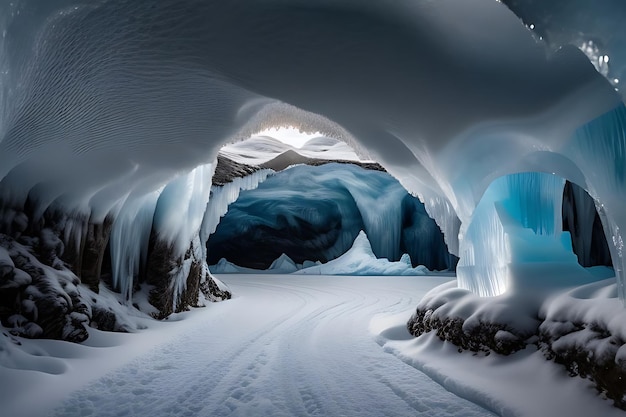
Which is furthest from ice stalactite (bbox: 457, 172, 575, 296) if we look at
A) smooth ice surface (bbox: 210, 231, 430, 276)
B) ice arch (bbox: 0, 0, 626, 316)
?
smooth ice surface (bbox: 210, 231, 430, 276)

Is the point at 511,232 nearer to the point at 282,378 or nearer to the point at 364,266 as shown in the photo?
the point at 282,378

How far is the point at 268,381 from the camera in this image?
259cm

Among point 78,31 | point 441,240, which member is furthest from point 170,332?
point 441,240

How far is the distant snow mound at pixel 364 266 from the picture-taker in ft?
52.5

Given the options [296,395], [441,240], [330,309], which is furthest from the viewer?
[441,240]

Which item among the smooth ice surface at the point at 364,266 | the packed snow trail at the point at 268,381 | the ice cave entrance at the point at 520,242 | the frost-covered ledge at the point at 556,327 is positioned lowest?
the smooth ice surface at the point at 364,266

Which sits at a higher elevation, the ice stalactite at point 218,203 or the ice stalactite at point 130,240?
the ice stalactite at point 218,203

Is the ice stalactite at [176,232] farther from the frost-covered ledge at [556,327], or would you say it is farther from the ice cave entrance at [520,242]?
the ice cave entrance at [520,242]

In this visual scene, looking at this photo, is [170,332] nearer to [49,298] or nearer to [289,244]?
[49,298]

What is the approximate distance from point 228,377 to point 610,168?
262cm

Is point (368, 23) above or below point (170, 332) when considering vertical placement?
above

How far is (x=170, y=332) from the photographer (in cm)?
443

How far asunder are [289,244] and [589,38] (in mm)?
22484

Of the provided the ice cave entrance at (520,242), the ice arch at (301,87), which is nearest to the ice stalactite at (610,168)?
the ice arch at (301,87)
